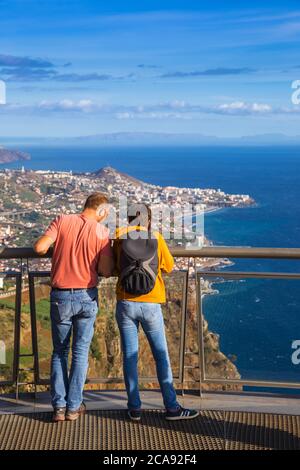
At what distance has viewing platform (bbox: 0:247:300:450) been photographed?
18.3 ft

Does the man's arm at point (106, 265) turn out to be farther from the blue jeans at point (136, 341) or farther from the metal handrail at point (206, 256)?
the metal handrail at point (206, 256)

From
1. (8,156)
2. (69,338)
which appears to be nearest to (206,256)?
(69,338)

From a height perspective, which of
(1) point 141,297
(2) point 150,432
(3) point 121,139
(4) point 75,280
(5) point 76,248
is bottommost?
(2) point 150,432

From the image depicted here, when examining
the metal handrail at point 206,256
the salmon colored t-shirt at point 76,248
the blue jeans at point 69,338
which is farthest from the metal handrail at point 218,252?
the blue jeans at point 69,338

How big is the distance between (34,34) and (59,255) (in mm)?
110206

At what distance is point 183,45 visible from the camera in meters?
119

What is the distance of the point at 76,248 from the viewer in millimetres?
5387

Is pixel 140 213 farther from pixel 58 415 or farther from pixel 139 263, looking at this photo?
pixel 58 415

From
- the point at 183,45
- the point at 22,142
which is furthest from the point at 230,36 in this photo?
the point at 22,142

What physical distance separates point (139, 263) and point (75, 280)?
0.52 m

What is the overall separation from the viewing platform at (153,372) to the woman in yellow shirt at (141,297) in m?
0.25

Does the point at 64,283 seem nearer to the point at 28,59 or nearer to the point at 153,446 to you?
the point at 153,446

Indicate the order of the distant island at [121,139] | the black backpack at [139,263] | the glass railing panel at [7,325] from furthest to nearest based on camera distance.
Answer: the distant island at [121,139] < the glass railing panel at [7,325] < the black backpack at [139,263]

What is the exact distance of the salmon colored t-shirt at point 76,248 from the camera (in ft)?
17.6
